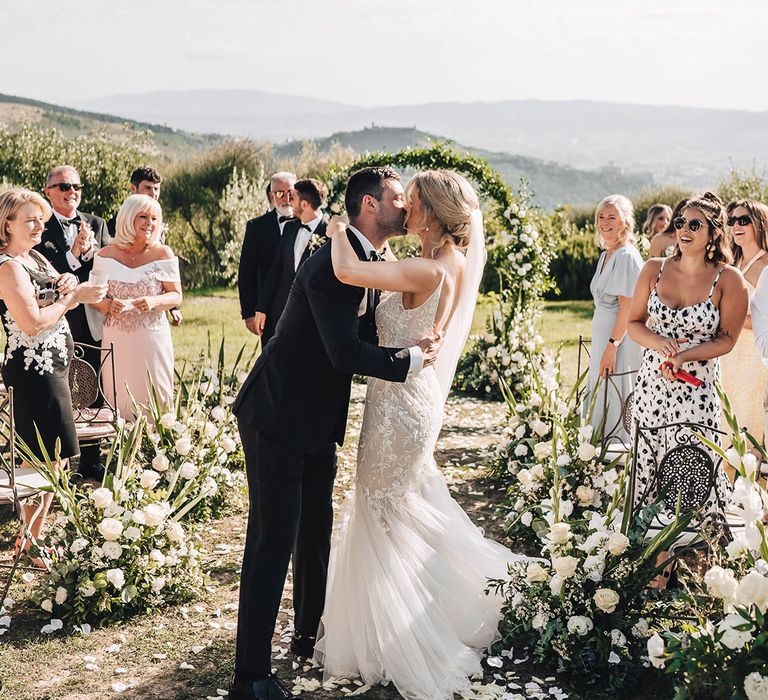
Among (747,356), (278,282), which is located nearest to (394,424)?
(747,356)

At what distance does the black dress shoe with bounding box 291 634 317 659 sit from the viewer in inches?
162

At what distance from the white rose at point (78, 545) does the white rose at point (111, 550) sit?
0.33 feet

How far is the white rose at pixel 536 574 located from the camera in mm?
3982

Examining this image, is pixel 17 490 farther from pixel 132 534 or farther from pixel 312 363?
pixel 312 363

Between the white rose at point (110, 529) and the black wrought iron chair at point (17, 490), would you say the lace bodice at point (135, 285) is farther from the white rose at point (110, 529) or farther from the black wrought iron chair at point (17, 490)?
the white rose at point (110, 529)

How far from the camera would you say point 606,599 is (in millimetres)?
3703

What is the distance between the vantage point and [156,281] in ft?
19.9

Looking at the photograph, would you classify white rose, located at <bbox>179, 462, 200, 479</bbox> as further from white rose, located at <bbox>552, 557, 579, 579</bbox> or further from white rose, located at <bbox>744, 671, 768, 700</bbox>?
white rose, located at <bbox>744, 671, 768, 700</bbox>

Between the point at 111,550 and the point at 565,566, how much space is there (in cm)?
227

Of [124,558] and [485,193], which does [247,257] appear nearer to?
[485,193]

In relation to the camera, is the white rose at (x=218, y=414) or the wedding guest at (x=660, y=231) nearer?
the white rose at (x=218, y=414)

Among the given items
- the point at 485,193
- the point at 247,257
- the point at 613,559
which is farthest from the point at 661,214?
the point at 613,559

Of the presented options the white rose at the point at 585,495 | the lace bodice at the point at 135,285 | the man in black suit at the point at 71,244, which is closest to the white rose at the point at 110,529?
the lace bodice at the point at 135,285

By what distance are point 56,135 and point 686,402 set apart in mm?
24657
